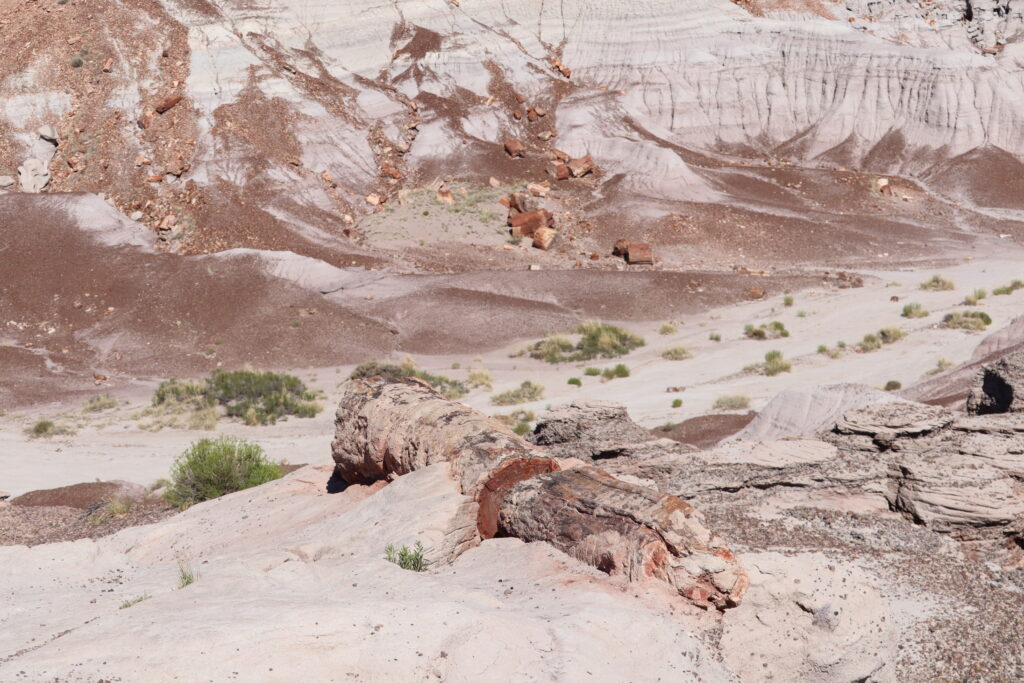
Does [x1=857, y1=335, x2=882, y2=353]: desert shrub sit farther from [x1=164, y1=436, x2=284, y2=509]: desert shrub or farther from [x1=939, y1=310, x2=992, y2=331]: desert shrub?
[x1=164, y1=436, x2=284, y2=509]: desert shrub

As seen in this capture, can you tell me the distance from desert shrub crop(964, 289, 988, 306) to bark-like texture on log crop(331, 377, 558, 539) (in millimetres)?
23338

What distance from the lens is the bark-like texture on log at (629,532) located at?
293 inches

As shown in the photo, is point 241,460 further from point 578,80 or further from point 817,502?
point 578,80

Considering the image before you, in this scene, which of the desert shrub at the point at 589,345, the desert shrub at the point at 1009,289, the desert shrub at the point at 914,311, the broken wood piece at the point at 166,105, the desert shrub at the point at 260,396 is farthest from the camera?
the broken wood piece at the point at 166,105

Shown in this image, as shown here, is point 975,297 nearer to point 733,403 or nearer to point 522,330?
point 733,403

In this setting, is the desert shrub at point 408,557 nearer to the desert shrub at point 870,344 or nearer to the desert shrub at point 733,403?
the desert shrub at point 733,403

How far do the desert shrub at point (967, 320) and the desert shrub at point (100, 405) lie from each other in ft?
80.5

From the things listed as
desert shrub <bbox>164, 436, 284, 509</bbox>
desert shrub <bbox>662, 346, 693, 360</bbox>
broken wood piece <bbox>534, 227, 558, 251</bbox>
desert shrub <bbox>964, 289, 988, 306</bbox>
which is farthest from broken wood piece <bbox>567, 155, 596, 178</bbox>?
desert shrub <bbox>164, 436, 284, 509</bbox>

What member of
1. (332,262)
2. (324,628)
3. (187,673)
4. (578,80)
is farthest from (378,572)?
(578,80)

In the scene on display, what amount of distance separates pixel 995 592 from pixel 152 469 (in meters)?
17.9

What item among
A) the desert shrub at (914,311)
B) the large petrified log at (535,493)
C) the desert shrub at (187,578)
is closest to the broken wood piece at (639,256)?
the desert shrub at (914,311)

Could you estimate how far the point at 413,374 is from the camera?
28531mm

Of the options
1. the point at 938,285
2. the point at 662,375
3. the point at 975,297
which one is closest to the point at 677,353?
the point at 662,375

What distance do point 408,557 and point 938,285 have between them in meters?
30.3
